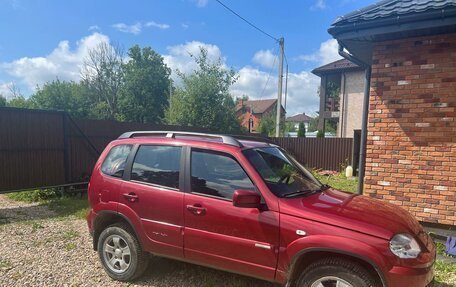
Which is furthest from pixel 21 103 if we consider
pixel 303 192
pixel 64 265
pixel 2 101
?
pixel 303 192

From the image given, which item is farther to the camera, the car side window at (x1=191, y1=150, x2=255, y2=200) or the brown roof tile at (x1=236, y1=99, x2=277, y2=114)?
the brown roof tile at (x1=236, y1=99, x2=277, y2=114)

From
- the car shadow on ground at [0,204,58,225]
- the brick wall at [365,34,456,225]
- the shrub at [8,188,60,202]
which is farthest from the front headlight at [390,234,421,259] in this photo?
the shrub at [8,188,60,202]

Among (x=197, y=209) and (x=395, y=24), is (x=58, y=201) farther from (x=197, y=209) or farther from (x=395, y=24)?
(x=395, y=24)

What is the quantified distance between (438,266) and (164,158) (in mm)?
3761

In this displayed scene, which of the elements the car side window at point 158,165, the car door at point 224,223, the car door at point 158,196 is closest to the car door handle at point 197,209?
the car door at point 224,223

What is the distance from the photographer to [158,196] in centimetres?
374

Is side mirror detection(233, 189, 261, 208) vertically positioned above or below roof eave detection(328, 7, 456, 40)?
below

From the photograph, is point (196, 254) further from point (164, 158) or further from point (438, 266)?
point (438, 266)

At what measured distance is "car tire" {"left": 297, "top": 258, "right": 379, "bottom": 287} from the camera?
109 inches

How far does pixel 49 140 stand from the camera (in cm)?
895

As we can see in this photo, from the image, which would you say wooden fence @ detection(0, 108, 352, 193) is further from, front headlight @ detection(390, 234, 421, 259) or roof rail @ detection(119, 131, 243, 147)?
front headlight @ detection(390, 234, 421, 259)

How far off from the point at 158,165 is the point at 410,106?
3.85 meters

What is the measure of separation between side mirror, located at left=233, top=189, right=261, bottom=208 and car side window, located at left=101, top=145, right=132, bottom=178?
67.3 inches

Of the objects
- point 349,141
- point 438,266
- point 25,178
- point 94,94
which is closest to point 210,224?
point 438,266
